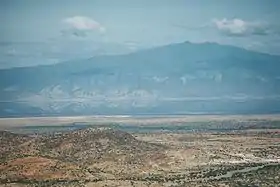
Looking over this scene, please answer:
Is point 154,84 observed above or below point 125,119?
above

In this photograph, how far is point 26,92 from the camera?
136 metres

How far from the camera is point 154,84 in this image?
14625 centimetres

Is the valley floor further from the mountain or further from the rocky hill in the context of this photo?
the mountain

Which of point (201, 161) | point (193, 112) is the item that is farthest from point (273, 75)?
point (201, 161)

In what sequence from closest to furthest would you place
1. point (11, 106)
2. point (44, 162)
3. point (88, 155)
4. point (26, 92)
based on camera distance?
point (44, 162) → point (88, 155) → point (11, 106) → point (26, 92)

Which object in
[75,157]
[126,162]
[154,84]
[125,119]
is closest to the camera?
[126,162]

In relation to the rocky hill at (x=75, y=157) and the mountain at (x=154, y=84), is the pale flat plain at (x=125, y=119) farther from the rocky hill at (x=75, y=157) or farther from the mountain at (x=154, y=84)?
the rocky hill at (x=75, y=157)

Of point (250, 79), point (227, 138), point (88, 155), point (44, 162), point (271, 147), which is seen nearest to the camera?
point (44, 162)

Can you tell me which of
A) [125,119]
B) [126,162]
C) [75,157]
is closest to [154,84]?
[125,119]

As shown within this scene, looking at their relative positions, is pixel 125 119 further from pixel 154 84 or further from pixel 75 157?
pixel 75 157

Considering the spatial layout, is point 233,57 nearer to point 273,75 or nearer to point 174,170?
point 273,75

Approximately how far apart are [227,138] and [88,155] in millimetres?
23011

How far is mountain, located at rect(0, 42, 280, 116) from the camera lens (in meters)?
121

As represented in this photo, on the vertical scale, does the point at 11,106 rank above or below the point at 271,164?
above
